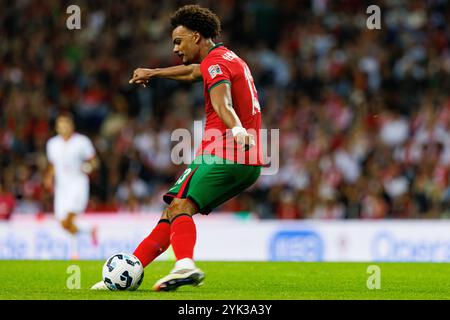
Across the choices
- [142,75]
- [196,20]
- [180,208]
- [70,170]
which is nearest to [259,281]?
[180,208]

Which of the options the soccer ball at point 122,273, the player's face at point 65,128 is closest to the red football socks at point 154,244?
the soccer ball at point 122,273

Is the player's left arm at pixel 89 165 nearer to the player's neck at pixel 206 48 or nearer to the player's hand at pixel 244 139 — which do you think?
the player's neck at pixel 206 48

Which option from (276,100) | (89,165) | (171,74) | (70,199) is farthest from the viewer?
(276,100)

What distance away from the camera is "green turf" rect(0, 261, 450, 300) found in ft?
26.2

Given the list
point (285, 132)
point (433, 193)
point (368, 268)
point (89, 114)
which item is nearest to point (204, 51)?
point (368, 268)

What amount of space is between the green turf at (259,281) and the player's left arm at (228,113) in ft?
4.04

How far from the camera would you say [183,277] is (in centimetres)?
784

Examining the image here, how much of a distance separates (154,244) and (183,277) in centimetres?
73

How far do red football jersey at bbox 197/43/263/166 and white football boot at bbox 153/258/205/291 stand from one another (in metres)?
0.94

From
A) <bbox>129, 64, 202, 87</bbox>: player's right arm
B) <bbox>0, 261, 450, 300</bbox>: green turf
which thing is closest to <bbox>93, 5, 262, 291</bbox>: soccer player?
<bbox>129, 64, 202, 87</bbox>: player's right arm

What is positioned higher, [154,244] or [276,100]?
[276,100]

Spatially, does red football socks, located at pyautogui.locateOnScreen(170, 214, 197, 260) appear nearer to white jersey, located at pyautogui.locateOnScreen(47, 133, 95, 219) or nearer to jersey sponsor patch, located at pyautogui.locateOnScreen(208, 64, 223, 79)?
jersey sponsor patch, located at pyautogui.locateOnScreen(208, 64, 223, 79)

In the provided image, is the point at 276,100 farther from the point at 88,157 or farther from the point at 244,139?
the point at 244,139

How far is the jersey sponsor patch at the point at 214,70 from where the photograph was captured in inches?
316
